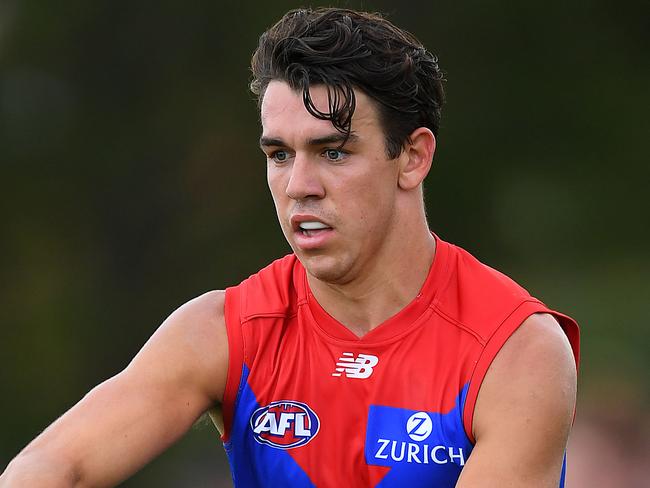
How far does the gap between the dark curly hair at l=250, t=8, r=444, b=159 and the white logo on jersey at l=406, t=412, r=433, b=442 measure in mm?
773

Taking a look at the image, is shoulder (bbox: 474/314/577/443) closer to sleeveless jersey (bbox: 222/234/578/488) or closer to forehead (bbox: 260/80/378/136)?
sleeveless jersey (bbox: 222/234/578/488)

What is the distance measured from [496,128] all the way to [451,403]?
21.2 feet

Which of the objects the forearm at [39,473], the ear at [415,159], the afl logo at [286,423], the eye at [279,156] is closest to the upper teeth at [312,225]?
the eye at [279,156]

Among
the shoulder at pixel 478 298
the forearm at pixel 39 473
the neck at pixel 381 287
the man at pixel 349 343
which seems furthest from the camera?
the neck at pixel 381 287

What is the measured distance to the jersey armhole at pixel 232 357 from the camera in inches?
149

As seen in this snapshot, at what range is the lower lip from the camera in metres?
3.58

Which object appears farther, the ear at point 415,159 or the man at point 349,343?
the ear at point 415,159

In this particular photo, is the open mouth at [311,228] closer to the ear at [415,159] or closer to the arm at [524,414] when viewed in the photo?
the ear at [415,159]

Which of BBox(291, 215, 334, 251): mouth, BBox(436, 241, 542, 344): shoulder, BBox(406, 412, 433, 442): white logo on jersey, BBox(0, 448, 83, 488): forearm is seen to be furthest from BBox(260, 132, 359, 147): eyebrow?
BBox(0, 448, 83, 488): forearm

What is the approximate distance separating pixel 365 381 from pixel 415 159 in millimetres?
687

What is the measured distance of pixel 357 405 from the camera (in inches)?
147

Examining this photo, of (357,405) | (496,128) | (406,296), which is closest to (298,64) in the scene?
(406,296)

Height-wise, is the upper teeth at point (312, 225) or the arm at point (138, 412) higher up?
the upper teeth at point (312, 225)

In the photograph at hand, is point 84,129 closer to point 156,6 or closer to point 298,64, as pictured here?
point 156,6
